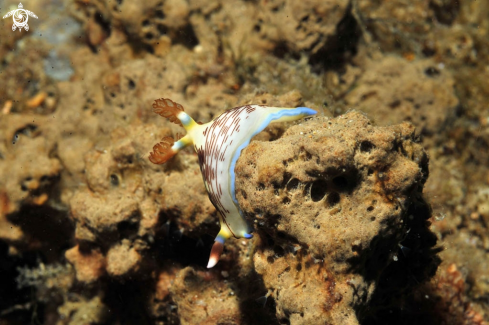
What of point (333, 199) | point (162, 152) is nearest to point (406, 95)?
point (333, 199)

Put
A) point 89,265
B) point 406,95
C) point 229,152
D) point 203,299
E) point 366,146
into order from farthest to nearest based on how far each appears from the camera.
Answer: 1. point 406,95
2. point 89,265
3. point 203,299
4. point 229,152
5. point 366,146

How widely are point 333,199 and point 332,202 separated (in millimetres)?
17

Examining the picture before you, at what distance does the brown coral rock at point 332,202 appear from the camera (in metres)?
1.79

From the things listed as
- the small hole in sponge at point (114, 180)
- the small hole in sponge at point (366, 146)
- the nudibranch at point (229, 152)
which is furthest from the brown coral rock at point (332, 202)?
the small hole in sponge at point (114, 180)

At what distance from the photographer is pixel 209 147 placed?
2412 mm

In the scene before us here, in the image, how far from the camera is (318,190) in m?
1.92

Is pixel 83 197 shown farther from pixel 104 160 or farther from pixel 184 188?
pixel 184 188

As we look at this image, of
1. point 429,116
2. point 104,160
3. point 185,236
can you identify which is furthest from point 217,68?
point 429,116

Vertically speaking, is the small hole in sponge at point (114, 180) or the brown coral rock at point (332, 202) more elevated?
the brown coral rock at point (332, 202)

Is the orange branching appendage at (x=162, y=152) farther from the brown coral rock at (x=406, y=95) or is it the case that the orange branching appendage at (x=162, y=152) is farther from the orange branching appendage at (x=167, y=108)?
the brown coral rock at (x=406, y=95)

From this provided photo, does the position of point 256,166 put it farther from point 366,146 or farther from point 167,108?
point 167,108

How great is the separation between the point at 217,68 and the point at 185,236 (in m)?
2.08

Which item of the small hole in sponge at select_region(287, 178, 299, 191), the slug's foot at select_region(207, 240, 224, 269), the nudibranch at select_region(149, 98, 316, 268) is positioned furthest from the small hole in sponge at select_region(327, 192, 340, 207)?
the slug's foot at select_region(207, 240, 224, 269)

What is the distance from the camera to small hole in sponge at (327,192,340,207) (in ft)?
6.26
